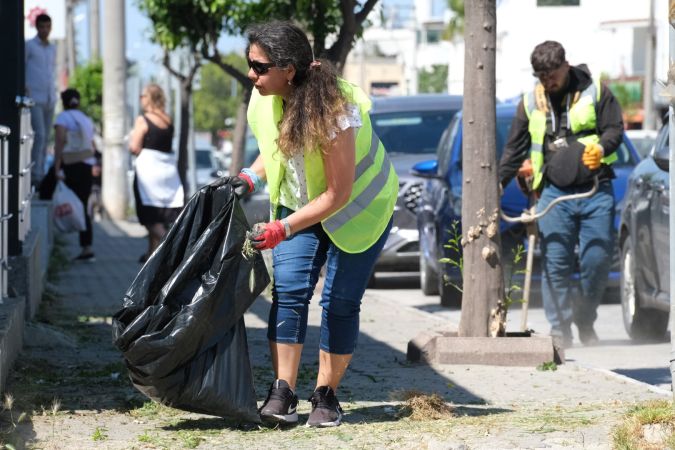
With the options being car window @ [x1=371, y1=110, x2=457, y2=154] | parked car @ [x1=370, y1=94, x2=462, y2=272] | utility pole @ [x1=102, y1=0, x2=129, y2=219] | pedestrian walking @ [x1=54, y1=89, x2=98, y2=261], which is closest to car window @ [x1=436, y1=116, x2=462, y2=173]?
parked car @ [x1=370, y1=94, x2=462, y2=272]

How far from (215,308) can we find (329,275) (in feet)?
1.75

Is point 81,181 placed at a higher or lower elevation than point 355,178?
lower

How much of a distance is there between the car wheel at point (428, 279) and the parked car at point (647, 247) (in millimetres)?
2911

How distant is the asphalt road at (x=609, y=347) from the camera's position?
8.05m

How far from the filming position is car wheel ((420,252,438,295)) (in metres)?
12.8

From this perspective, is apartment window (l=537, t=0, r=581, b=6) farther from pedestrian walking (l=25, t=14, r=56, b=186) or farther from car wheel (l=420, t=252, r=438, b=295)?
Answer: car wheel (l=420, t=252, r=438, b=295)

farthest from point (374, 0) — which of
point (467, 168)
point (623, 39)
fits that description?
point (623, 39)

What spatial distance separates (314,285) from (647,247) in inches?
159

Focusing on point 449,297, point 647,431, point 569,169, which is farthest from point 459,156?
point 647,431

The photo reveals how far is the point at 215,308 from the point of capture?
18.1 ft

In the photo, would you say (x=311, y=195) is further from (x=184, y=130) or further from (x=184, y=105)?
(x=184, y=105)

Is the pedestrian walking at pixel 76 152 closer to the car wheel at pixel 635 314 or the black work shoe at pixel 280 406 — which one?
the car wheel at pixel 635 314

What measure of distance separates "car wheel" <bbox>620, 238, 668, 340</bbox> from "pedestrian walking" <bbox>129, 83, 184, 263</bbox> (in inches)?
179

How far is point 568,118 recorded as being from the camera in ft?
29.2
